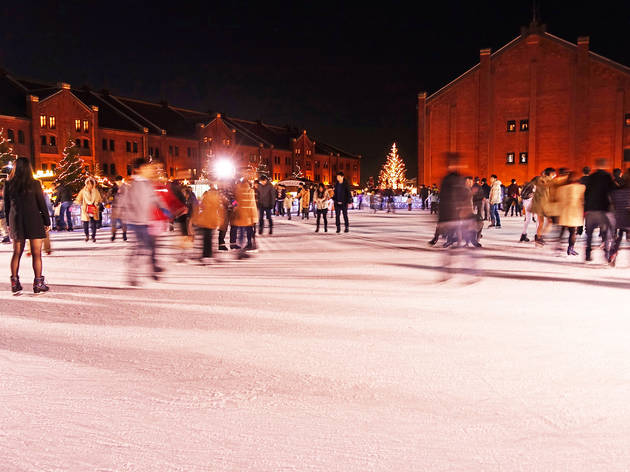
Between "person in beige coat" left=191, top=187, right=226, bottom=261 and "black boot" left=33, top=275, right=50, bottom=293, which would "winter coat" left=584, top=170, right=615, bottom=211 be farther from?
"black boot" left=33, top=275, right=50, bottom=293

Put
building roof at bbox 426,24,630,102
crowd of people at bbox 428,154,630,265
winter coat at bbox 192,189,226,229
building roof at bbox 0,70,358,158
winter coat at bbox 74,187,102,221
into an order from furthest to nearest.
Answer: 1. building roof at bbox 0,70,358,158
2. building roof at bbox 426,24,630,102
3. winter coat at bbox 74,187,102,221
4. winter coat at bbox 192,189,226,229
5. crowd of people at bbox 428,154,630,265

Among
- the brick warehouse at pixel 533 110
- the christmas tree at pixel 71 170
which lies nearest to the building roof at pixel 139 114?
the christmas tree at pixel 71 170

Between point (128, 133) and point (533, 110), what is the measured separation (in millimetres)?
37412

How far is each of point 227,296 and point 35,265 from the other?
2.42m

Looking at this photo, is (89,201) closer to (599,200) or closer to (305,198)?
(599,200)

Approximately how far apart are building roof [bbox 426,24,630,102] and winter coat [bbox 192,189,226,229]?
120 feet

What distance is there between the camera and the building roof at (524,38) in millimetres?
39344

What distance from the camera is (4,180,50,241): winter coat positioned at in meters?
7.14

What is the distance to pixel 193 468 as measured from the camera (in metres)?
2.61

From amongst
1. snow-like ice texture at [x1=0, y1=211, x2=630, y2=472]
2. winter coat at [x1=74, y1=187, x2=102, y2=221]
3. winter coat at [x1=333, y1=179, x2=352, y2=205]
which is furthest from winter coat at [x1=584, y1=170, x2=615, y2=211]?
winter coat at [x1=74, y1=187, x2=102, y2=221]

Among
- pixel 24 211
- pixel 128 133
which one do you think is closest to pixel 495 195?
pixel 24 211

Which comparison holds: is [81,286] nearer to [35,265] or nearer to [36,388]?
[35,265]

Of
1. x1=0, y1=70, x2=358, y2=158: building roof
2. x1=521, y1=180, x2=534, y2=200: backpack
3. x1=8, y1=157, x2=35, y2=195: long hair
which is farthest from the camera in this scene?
x1=0, y1=70, x2=358, y2=158: building roof

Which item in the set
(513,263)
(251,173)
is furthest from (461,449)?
(251,173)
